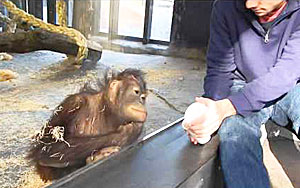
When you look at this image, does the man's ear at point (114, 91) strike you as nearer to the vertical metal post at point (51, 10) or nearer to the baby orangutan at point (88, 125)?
the baby orangutan at point (88, 125)

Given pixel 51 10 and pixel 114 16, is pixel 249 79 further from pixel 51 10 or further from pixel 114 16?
pixel 51 10

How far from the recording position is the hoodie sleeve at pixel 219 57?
1021 mm

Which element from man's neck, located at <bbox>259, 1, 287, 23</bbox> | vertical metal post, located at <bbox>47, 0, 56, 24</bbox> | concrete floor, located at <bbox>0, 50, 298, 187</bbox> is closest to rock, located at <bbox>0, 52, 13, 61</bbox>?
concrete floor, located at <bbox>0, 50, 298, 187</bbox>

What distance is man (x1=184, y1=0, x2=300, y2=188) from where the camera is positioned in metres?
0.88

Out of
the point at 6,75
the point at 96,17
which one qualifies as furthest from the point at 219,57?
the point at 6,75

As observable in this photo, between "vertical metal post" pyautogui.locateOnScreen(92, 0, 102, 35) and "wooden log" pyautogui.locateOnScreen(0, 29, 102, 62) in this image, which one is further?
"wooden log" pyautogui.locateOnScreen(0, 29, 102, 62)

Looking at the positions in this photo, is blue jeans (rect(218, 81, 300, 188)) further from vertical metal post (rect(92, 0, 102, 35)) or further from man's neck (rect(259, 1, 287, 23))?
vertical metal post (rect(92, 0, 102, 35))

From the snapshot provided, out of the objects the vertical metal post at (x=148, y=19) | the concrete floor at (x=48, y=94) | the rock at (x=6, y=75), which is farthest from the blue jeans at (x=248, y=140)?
the rock at (x=6, y=75)

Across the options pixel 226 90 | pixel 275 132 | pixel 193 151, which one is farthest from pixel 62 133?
pixel 275 132

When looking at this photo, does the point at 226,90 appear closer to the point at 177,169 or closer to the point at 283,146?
the point at 177,169

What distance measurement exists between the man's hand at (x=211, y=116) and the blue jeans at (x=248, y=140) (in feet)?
→ 0.11

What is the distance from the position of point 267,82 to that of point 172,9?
0.55m

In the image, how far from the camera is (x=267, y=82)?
0.92 m

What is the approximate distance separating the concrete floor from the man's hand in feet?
0.44
